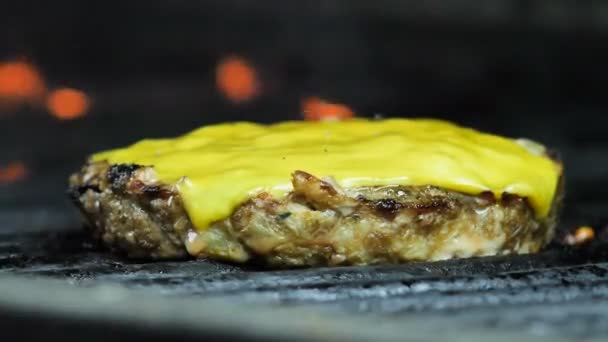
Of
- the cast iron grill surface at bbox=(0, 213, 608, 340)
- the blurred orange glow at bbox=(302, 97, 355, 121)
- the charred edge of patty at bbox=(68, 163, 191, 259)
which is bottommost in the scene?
Answer: the cast iron grill surface at bbox=(0, 213, 608, 340)

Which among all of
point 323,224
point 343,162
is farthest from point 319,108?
point 323,224

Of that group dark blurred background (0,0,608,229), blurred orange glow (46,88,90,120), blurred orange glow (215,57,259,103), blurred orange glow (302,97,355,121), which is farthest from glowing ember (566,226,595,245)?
blurred orange glow (46,88,90,120)

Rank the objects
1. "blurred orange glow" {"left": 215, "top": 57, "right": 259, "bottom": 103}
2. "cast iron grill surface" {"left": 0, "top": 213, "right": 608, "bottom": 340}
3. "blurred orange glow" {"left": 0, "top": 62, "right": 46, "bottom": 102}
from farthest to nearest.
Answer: "blurred orange glow" {"left": 215, "top": 57, "right": 259, "bottom": 103}
"blurred orange glow" {"left": 0, "top": 62, "right": 46, "bottom": 102}
"cast iron grill surface" {"left": 0, "top": 213, "right": 608, "bottom": 340}

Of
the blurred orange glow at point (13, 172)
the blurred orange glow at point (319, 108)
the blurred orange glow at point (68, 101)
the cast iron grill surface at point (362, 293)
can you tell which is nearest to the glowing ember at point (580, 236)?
the cast iron grill surface at point (362, 293)

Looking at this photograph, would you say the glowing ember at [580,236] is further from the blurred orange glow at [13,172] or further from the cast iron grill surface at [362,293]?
the blurred orange glow at [13,172]

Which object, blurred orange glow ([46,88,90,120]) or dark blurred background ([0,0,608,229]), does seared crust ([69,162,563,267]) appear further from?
blurred orange glow ([46,88,90,120])

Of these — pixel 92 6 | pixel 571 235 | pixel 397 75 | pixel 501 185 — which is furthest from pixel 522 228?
pixel 92 6

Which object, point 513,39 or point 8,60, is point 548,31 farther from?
point 8,60
